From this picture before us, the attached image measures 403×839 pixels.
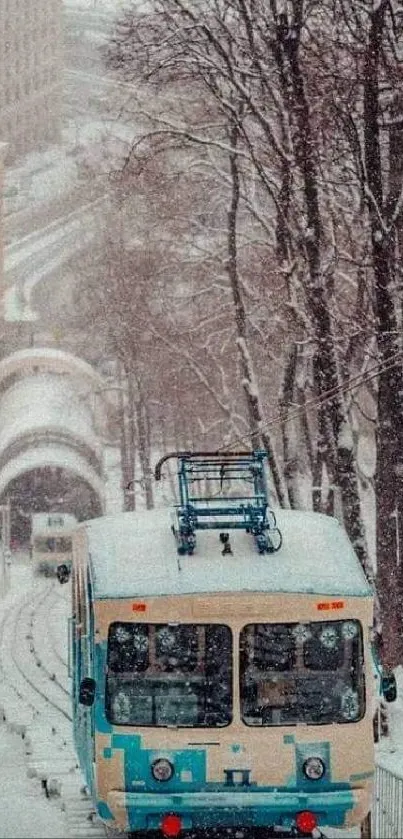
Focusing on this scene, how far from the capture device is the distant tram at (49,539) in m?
56.5


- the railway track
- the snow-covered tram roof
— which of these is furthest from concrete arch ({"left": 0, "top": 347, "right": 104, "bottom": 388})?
the snow-covered tram roof

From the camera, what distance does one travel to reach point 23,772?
52.0 ft

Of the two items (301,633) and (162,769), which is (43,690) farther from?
(301,633)

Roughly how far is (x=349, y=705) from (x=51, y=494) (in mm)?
47525

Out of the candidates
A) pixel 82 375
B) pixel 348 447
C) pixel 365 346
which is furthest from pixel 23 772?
pixel 82 375

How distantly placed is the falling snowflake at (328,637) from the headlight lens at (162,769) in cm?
139

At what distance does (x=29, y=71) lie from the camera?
271 feet

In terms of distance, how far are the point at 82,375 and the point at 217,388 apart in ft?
81.7

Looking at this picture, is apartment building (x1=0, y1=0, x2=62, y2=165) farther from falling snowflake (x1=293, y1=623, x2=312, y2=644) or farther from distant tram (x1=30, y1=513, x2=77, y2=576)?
falling snowflake (x1=293, y1=623, x2=312, y2=644)

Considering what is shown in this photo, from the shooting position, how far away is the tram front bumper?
39.8 feet

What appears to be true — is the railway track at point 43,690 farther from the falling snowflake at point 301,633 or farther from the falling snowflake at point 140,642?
the falling snowflake at point 301,633

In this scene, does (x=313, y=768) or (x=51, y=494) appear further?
(x=51, y=494)

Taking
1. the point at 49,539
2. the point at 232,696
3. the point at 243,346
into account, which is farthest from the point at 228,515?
the point at 49,539

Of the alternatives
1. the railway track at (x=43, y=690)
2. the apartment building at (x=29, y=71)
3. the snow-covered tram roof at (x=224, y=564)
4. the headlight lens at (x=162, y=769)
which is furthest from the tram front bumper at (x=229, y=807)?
the apartment building at (x=29, y=71)
